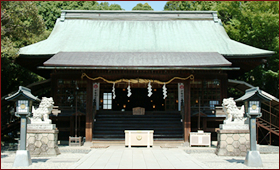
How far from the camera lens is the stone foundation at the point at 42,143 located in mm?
12352

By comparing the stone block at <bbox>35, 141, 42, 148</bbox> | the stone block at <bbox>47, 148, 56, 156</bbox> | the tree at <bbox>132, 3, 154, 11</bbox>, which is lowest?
the stone block at <bbox>47, 148, 56, 156</bbox>

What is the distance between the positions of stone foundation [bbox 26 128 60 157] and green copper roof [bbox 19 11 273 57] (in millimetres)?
6319

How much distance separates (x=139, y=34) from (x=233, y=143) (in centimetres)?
1077

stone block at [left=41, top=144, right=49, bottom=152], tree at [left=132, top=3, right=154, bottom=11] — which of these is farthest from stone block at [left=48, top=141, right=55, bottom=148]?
tree at [left=132, top=3, right=154, bottom=11]

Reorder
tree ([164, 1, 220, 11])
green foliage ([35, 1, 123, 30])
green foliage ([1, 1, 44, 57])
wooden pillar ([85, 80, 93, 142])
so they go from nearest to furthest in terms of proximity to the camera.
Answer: green foliage ([1, 1, 44, 57]) → wooden pillar ([85, 80, 93, 142]) → tree ([164, 1, 220, 11]) → green foliage ([35, 1, 123, 30])

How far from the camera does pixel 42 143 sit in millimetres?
12477

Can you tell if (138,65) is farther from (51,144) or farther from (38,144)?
(38,144)

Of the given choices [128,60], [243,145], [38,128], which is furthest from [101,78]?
[243,145]

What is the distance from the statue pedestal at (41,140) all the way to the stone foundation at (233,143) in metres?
7.22

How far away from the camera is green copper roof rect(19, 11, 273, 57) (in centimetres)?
1814

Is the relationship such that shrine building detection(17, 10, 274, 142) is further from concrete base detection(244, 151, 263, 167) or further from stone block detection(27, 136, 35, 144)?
concrete base detection(244, 151, 263, 167)

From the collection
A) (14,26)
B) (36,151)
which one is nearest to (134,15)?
(14,26)

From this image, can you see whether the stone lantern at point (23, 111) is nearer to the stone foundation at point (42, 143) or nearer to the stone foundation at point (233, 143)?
the stone foundation at point (42, 143)

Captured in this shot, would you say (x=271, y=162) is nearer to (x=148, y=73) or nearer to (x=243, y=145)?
(x=243, y=145)
